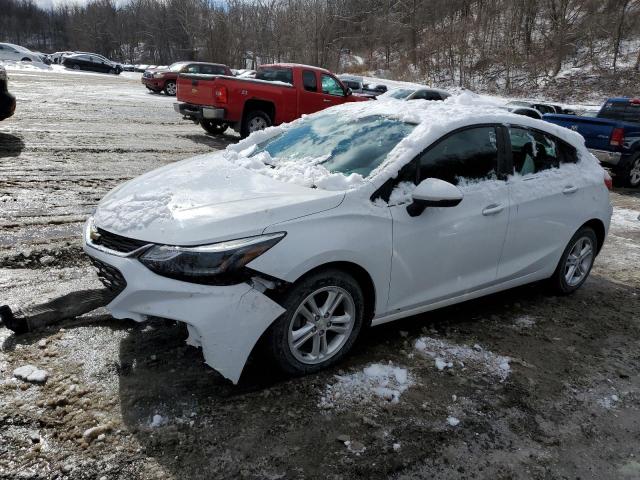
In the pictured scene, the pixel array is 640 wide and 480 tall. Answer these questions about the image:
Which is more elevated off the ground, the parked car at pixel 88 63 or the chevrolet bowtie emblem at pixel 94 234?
the parked car at pixel 88 63

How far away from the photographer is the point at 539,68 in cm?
3575

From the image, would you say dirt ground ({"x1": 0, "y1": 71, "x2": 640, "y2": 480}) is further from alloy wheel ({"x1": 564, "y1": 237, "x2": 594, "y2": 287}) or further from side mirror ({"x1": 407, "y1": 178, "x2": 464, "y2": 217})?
side mirror ({"x1": 407, "y1": 178, "x2": 464, "y2": 217})

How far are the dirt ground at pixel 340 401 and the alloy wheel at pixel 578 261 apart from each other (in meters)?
0.24

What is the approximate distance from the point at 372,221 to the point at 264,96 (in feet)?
30.3

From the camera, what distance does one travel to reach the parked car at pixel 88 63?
4209cm

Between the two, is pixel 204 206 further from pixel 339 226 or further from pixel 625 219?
pixel 625 219

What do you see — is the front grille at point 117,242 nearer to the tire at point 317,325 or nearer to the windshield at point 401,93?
the tire at point 317,325

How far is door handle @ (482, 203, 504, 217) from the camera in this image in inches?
153

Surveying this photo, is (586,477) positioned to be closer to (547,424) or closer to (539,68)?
(547,424)

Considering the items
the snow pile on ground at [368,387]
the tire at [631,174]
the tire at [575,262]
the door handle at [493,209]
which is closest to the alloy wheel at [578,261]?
the tire at [575,262]

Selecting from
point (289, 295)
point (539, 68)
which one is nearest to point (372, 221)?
point (289, 295)

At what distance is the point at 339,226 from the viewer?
10.2 feet

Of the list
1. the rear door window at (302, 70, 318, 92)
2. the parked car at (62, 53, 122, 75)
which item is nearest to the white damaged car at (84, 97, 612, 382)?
the rear door window at (302, 70, 318, 92)

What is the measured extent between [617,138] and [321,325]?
374 inches
